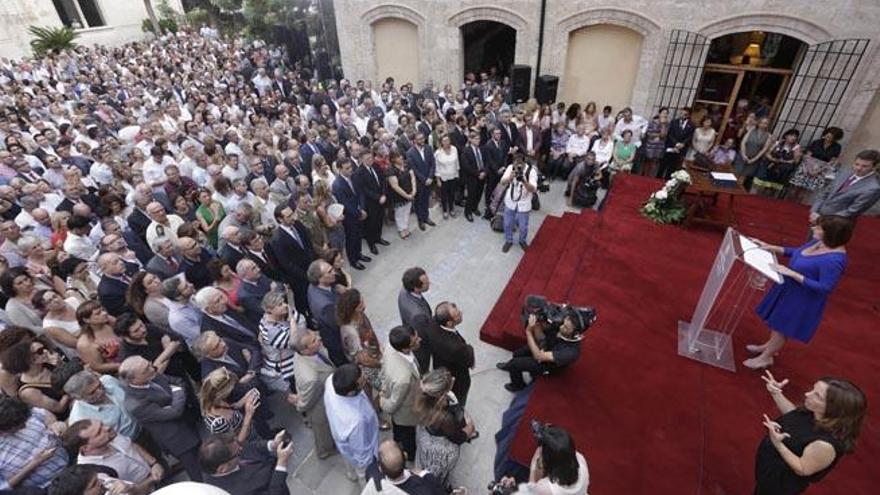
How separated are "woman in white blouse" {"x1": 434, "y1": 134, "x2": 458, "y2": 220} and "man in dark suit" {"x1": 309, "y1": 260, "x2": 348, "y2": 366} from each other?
389 centimetres

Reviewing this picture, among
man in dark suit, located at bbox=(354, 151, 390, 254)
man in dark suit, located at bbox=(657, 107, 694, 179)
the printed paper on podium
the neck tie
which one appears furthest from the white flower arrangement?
man in dark suit, located at bbox=(354, 151, 390, 254)

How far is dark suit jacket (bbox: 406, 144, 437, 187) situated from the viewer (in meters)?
7.19

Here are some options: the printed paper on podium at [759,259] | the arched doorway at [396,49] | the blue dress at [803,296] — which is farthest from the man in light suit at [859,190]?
the arched doorway at [396,49]

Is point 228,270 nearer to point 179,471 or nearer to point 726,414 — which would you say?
point 179,471

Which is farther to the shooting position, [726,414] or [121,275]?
[121,275]

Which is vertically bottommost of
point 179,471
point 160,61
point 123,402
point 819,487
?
point 179,471

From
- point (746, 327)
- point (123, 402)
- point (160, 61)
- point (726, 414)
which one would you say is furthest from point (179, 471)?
point (160, 61)

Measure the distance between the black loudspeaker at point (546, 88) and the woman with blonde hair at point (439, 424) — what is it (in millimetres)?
8843

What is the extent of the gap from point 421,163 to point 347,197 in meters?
1.55

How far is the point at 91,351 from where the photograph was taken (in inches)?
137

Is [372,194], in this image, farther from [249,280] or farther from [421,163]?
[249,280]

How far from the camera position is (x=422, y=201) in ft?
24.8

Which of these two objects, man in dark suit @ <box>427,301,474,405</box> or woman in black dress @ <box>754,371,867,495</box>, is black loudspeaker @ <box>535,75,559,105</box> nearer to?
man in dark suit @ <box>427,301,474,405</box>

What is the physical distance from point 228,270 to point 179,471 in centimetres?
189
